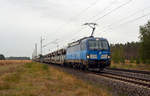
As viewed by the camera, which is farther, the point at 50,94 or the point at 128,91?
the point at 128,91

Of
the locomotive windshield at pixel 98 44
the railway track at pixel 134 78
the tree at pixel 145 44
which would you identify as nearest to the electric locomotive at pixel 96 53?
the locomotive windshield at pixel 98 44

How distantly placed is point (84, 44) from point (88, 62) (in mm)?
2519

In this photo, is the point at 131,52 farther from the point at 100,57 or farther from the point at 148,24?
the point at 100,57

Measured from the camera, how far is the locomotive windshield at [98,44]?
72.5ft

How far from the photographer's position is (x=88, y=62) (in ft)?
69.8

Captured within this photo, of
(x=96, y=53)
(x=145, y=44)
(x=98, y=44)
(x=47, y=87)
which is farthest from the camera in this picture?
(x=145, y=44)

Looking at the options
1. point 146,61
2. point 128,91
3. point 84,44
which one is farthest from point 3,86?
point 146,61

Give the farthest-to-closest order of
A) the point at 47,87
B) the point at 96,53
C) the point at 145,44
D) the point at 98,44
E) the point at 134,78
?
the point at 145,44
the point at 98,44
the point at 96,53
the point at 134,78
the point at 47,87

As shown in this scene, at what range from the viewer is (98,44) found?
2242 centimetres

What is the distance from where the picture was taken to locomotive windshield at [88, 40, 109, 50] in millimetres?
22109

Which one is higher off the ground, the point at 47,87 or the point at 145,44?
the point at 145,44

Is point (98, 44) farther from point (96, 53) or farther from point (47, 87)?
point (47, 87)

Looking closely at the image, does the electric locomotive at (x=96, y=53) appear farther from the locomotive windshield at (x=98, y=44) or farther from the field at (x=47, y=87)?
the field at (x=47, y=87)

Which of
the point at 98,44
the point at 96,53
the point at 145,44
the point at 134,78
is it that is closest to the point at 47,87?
the point at 134,78
